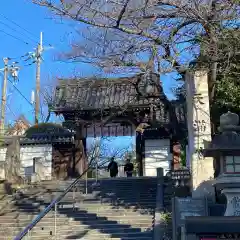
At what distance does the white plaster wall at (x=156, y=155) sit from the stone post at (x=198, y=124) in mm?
14278

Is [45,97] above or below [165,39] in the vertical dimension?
above

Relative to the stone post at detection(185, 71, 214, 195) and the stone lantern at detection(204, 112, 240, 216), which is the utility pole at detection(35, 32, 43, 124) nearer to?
the stone post at detection(185, 71, 214, 195)

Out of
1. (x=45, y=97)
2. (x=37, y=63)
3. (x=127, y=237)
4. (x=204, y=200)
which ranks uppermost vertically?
(x=37, y=63)

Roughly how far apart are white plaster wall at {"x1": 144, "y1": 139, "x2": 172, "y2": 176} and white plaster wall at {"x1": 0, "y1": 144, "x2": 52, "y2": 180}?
6.43 metres

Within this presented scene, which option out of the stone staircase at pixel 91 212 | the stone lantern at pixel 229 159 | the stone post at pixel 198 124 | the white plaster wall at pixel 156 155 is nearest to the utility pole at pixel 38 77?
the white plaster wall at pixel 156 155

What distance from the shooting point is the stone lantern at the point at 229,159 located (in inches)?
351

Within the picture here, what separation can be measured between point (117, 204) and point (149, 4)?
28.6ft

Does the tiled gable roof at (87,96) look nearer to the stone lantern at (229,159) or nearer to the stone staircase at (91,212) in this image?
the stone staircase at (91,212)

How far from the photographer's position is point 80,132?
91.0ft

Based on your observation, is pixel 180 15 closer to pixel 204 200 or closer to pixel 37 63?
pixel 204 200

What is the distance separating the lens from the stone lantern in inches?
351

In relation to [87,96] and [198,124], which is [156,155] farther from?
[198,124]

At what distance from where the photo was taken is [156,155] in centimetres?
2795

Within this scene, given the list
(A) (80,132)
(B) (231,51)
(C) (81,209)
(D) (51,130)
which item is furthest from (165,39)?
(D) (51,130)
